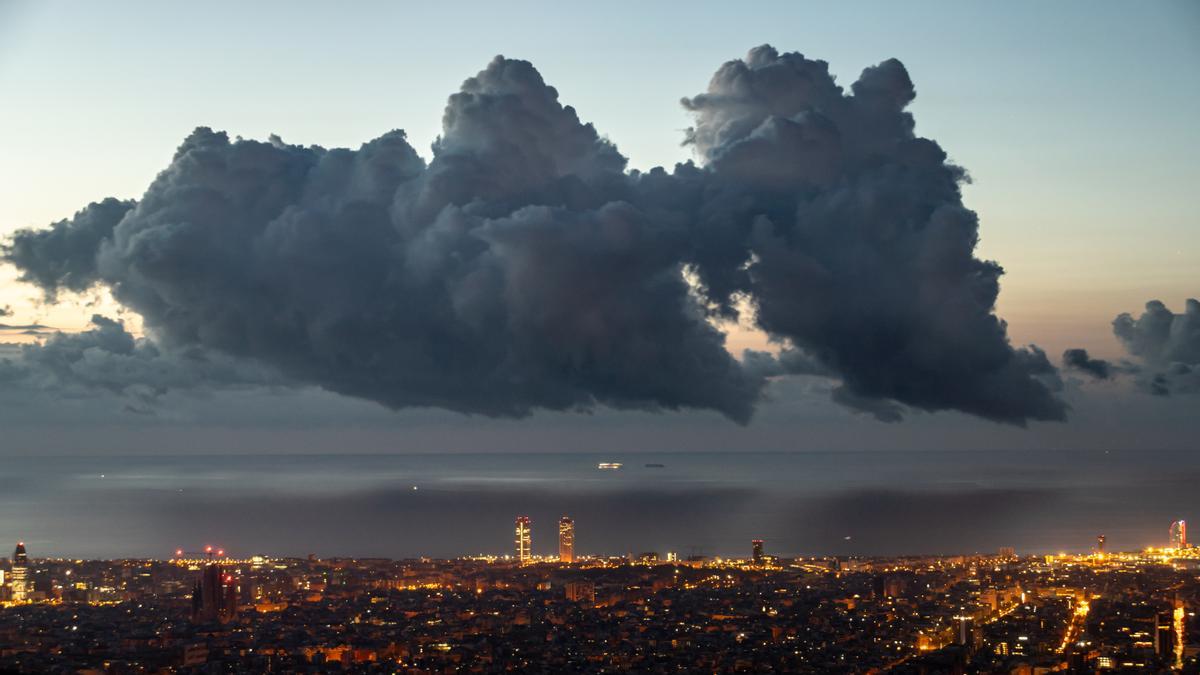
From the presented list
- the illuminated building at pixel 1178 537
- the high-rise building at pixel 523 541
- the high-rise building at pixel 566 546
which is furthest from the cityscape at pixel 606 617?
Result: the high-rise building at pixel 523 541

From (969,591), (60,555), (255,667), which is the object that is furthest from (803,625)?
(60,555)

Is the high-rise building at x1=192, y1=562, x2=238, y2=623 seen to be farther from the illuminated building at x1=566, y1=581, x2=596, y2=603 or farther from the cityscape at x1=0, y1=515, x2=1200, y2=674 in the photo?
the illuminated building at x1=566, y1=581, x2=596, y2=603

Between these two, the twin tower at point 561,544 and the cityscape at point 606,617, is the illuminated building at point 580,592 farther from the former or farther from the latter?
the twin tower at point 561,544

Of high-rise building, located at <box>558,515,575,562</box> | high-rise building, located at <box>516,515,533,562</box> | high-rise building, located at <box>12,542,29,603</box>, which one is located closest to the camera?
high-rise building, located at <box>12,542,29,603</box>

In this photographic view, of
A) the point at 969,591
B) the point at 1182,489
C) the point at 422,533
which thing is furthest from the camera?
the point at 1182,489

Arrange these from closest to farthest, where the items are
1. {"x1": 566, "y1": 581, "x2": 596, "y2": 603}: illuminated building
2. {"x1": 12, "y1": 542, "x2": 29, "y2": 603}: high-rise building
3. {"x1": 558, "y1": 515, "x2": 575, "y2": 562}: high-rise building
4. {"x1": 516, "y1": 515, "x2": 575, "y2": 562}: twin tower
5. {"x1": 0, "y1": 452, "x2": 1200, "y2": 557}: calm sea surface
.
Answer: {"x1": 566, "y1": 581, "x2": 596, "y2": 603}: illuminated building
{"x1": 12, "y1": 542, "x2": 29, "y2": 603}: high-rise building
{"x1": 558, "y1": 515, "x2": 575, "y2": 562}: high-rise building
{"x1": 516, "y1": 515, "x2": 575, "y2": 562}: twin tower
{"x1": 0, "y1": 452, "x2": 1200, "y2": 557}: calm sea surface

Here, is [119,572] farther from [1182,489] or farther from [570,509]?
[1182,489]

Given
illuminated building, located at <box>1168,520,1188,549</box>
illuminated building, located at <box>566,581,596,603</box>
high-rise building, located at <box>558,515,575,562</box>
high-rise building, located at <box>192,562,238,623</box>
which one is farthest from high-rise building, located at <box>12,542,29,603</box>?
illuminated building, located at <box>1168,520,1188,549</box>
